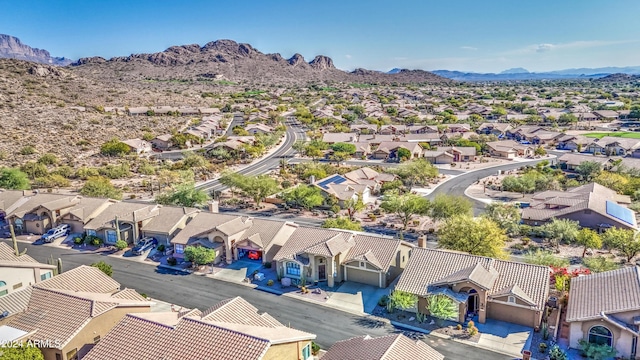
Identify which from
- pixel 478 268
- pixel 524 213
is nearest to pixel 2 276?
pixel 478 268

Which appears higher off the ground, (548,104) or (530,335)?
(548,104)

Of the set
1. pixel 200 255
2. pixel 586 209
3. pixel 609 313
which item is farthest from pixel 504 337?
pixel 586 209

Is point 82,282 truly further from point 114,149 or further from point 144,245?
point 114,149

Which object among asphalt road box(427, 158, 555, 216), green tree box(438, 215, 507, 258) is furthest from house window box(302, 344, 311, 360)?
asphalt road box(427, 158, 555, 216)

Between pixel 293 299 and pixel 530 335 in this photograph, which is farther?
pixel 293 299

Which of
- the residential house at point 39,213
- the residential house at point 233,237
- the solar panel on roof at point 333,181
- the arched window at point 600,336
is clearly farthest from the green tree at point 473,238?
the residential house at point 39,213

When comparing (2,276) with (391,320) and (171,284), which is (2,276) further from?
(391,320)
